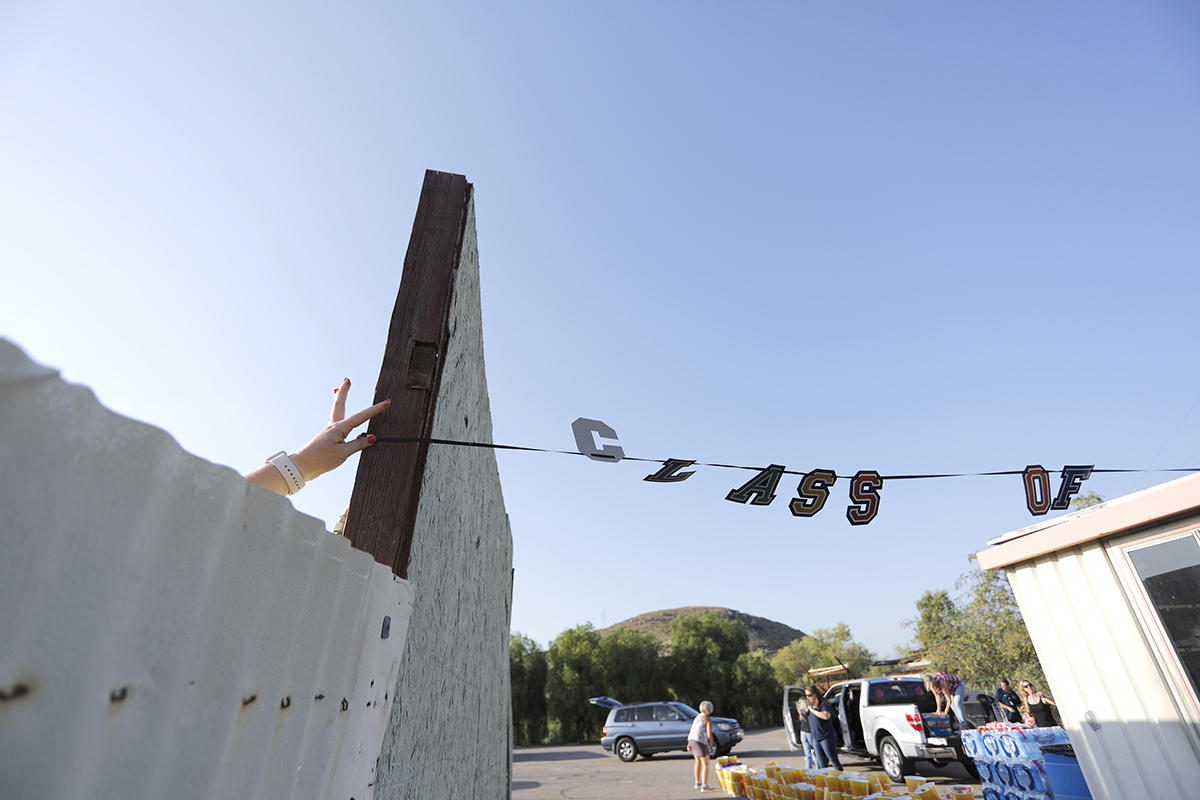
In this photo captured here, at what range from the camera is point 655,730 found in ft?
51.5

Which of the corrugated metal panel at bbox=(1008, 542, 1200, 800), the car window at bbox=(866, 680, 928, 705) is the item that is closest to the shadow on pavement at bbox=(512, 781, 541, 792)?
the car window at bbox=(866, 680, 928, 705)

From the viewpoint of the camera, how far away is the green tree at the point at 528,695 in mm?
30078

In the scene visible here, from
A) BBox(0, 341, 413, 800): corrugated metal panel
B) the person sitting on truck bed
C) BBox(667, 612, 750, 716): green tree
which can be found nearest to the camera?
BBox(0, 341, 413, 800): corrugated metal panel

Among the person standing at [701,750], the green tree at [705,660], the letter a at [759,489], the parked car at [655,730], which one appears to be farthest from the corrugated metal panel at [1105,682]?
the green tree at [705,660]

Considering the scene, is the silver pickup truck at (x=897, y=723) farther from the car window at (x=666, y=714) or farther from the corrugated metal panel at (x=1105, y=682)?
the car window at (x=666, y=714)

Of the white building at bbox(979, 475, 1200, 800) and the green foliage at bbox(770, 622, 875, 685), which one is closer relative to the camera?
the white building at bbox(979, 475, 1200, 800)

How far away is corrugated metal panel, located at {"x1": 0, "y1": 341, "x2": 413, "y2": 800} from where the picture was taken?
26.9 inches

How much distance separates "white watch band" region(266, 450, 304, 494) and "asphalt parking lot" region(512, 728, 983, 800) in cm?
981

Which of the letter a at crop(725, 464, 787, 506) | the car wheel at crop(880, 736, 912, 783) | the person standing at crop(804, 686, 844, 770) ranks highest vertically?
the letter a at crop(725, 464, 787, 506)

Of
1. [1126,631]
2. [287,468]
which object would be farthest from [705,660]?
[287,468]

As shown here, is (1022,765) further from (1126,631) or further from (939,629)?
(939,629)

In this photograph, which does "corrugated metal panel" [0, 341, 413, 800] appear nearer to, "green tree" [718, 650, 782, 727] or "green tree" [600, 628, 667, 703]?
"green tree" [600, 628, 667, 703]

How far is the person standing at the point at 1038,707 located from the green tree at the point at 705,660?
26055 mm

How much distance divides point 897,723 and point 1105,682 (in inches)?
241
